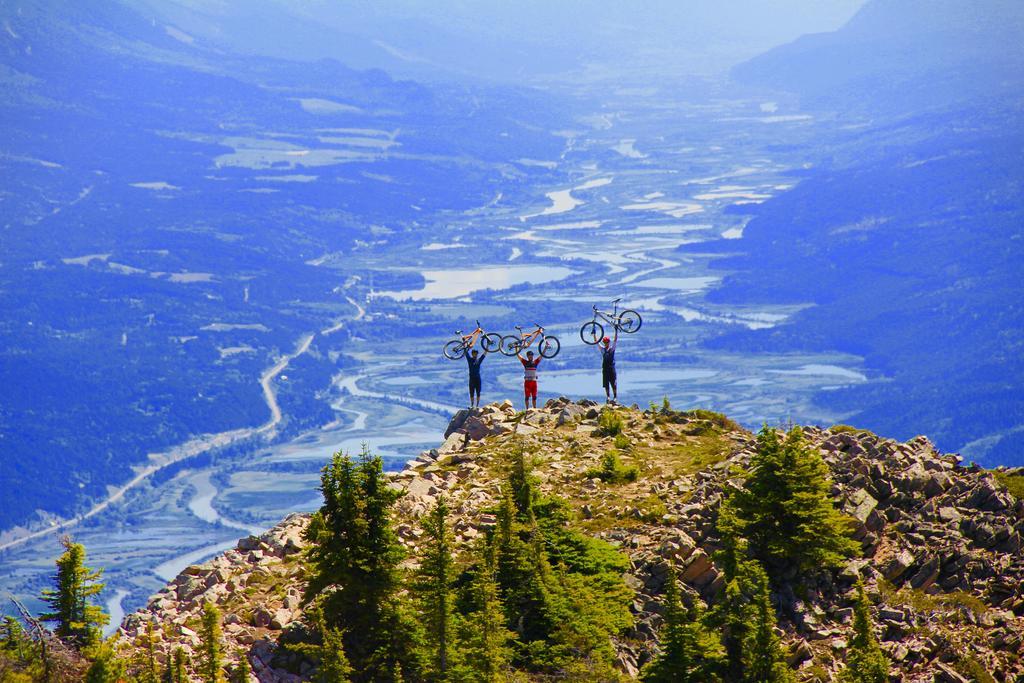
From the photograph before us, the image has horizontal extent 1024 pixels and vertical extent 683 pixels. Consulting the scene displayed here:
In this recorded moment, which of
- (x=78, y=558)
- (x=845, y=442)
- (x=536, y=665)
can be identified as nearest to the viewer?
(x=536, y=665)

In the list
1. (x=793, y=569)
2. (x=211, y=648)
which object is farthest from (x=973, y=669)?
(x=211, y=648)

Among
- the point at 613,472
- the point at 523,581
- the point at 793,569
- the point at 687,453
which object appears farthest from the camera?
the point at 687,453

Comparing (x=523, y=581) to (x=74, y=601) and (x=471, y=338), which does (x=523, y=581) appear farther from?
(x=471, y=338)

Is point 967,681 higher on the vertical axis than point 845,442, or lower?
lower

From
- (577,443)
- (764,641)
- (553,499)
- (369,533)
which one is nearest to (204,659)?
(369,533)

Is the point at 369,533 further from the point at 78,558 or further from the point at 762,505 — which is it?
the point at 762,505
